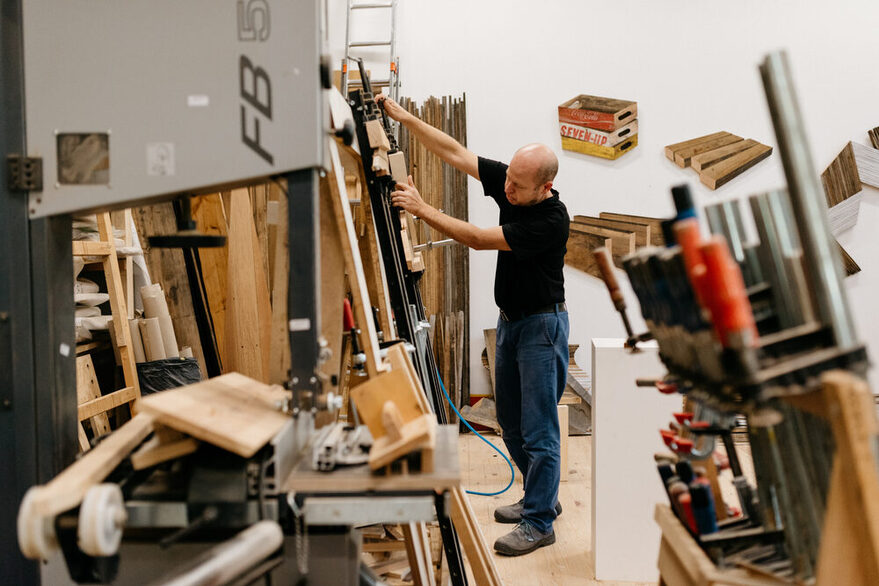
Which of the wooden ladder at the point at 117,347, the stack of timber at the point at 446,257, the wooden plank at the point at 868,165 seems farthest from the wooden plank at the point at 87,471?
the wooden plank at the point at 868,165

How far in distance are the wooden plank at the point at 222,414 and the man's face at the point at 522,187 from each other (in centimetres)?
179

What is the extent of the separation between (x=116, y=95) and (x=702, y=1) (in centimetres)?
468

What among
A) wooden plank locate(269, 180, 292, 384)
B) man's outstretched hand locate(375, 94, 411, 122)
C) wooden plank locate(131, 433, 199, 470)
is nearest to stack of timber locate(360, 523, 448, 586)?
wooden plank locate(269, 180, 292, 384)

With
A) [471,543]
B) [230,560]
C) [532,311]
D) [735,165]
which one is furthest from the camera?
[735,165]

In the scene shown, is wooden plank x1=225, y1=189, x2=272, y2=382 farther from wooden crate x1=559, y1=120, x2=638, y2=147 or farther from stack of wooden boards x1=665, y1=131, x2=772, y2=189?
stack of wooden boards x1=665, y1=131, x2=772, y2=189

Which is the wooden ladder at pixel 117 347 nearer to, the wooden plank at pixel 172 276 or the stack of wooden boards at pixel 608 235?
the wooden plank at pixel 172 276

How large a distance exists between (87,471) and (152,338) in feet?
6.48

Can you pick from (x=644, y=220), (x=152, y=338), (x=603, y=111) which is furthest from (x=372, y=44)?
(x=152, y=338)

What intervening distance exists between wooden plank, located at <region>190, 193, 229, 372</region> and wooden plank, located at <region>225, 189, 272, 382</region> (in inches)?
2.3

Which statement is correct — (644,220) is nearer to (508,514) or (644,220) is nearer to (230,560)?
(508,514)

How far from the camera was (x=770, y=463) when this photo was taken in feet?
3.95

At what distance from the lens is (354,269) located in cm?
189

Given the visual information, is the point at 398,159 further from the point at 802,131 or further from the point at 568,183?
the point at 568,183

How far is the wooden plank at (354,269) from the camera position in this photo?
188cm
